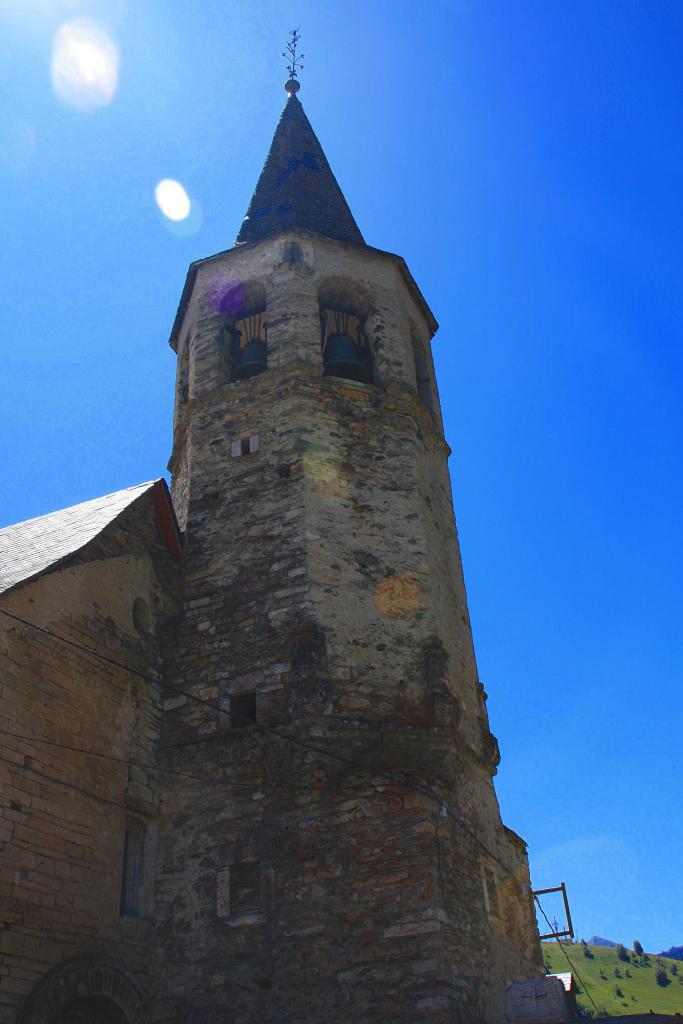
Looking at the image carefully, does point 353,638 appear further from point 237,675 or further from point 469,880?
point 469,880

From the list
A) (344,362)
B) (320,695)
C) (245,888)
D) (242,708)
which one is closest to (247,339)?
(344,362)

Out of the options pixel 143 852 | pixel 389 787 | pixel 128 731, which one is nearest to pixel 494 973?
pixel 389 787

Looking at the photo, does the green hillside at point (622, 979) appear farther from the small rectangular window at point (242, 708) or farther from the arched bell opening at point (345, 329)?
the small rectangular window at point (242, 708)

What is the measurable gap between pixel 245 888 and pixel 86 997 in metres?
1.69

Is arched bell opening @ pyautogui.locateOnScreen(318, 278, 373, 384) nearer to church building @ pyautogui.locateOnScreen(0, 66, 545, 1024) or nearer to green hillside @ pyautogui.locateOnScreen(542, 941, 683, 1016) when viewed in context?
church building @ pyautogui.locateOnScreen(0, 66, 545, 1024)

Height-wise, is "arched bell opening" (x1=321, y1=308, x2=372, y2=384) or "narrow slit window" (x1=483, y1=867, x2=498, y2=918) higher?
"arched bell opening" (x1=321, y1=308, x2=372, y2=384)

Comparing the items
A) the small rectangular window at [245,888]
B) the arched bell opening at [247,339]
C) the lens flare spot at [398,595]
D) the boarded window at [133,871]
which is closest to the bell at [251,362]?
the arched bell opening at [247,339]

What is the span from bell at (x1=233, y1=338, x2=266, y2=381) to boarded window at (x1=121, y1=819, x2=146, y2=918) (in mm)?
6623

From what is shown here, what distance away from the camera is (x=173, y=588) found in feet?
37.3

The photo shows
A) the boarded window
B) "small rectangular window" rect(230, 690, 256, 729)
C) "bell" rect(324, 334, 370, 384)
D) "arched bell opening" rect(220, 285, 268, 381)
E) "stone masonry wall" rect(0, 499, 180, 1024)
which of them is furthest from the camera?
"arched bell opening" rect(220, 285, 268, 381)

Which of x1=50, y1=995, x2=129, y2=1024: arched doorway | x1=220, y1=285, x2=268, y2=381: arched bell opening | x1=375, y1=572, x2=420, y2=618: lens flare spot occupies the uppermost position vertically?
x1=220, y1=285, x2=268, y2=381: arched bell opening

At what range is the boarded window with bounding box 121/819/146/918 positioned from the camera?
30.2 feet

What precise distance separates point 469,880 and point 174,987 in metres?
3.04

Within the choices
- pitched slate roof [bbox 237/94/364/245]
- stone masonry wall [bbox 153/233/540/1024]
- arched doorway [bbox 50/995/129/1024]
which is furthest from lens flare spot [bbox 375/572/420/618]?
pitched slate roof [bbox 237/94/364/245]
